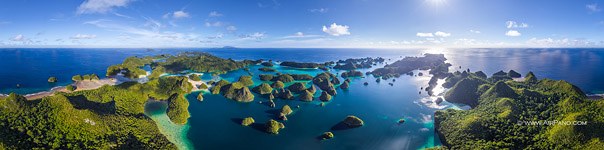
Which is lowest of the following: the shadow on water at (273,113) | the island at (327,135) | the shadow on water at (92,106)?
the island at (327,135)

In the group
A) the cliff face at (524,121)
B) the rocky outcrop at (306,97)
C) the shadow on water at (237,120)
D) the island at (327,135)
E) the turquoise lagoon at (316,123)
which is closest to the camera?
the cliff face at (524,121)

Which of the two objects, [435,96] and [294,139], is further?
[435,96]

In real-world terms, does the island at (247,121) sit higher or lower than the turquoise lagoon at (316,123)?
higher

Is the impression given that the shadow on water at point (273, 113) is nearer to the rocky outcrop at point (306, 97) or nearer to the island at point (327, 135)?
the rocky outcrop at point (306, 97)

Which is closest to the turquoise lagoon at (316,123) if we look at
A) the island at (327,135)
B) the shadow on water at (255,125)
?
the shadow on water at (255,125)

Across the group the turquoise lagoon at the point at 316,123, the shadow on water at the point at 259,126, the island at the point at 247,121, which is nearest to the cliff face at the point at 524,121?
the turquoise lagoon at the point at 316,123

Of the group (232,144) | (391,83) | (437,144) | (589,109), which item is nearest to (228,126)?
(232,144)

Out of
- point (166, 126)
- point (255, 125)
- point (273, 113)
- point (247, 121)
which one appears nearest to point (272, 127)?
point (255, 125)

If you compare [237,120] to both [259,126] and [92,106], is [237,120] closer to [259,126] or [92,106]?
[259,126]

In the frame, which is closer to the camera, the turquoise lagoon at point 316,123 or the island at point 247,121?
the turquoise lagoon at point 316,123

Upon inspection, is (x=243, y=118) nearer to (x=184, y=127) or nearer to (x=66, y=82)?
(x=184, y=127)

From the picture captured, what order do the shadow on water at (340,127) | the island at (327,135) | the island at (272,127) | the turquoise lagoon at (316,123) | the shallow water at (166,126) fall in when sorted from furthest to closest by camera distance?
the shadow on water at (340,127) < the island at (272,127) < the island at (327,135) < the turquoise lagoon at (316,123) < the shallow water at (166,126)
